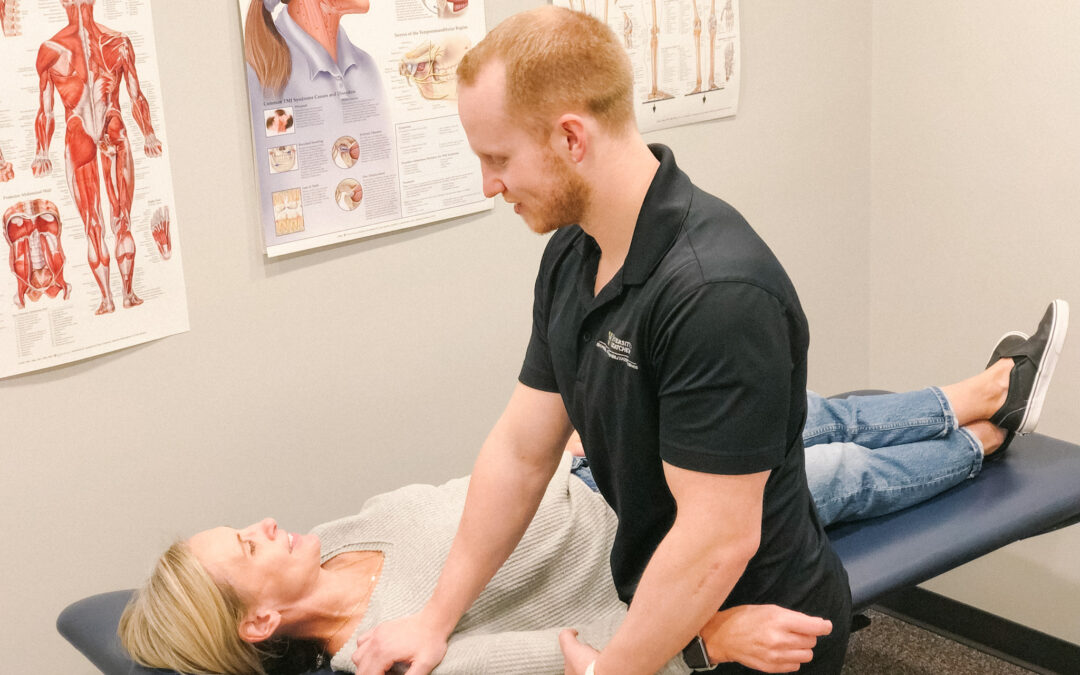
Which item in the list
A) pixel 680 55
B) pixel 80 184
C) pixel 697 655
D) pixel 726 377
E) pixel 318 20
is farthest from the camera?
pixel 680 55

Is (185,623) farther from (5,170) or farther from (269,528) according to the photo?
(5,170)

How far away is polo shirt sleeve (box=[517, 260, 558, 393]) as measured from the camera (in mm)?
1405

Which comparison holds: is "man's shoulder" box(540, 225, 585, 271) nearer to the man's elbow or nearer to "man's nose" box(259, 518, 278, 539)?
the man's elbow

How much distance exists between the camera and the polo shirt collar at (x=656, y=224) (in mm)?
1180

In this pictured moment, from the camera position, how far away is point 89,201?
5.45ft

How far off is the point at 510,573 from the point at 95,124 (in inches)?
38.4

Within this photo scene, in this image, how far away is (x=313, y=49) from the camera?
1.87m

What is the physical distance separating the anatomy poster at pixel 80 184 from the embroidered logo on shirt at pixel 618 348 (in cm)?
89

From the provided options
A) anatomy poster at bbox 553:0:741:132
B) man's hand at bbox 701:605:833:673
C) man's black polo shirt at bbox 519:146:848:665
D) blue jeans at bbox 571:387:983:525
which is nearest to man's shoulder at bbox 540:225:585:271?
man's black polo shirt at bbox 519:146:848:665

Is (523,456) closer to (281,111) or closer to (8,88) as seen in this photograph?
(281,111)

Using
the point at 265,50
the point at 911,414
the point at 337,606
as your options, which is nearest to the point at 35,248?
the point at 265,50

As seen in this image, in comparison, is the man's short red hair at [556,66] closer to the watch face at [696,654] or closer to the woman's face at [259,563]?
the watch face at [696,654]

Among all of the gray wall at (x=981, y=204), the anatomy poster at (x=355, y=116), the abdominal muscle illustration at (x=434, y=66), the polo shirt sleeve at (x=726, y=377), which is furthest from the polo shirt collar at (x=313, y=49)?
the gray wall at (x=981, y=204)

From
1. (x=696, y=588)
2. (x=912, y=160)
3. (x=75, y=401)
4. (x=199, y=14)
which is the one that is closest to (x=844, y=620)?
(x=696, y=588)
